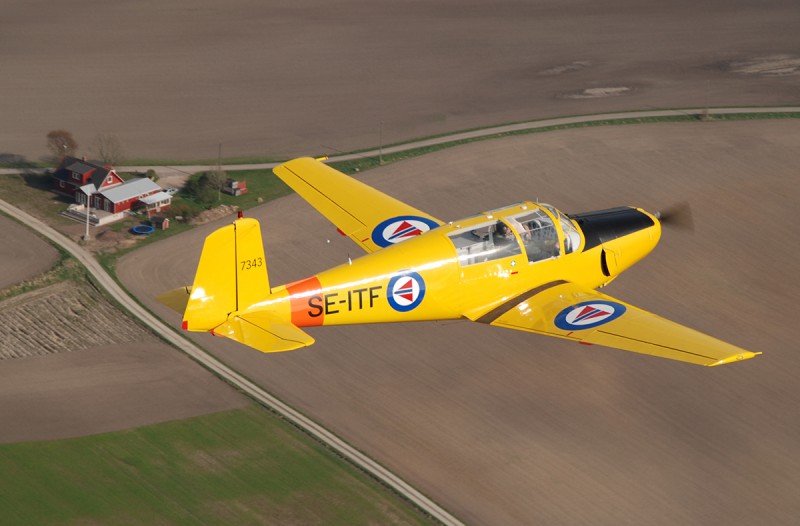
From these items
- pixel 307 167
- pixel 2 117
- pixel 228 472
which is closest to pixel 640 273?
pixel 307 167

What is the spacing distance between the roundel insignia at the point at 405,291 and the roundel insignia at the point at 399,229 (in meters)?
4.40

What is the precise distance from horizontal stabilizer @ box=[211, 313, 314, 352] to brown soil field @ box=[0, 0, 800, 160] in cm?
3211

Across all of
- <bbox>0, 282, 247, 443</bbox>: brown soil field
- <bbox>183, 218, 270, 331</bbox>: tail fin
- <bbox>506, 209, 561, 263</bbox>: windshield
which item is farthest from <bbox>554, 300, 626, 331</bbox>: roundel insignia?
<bbox>0, 282, 247, 443</bbox>: brown soil field

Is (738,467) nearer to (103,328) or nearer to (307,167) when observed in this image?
(307,167)

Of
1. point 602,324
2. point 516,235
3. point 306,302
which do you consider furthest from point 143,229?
point 602,324

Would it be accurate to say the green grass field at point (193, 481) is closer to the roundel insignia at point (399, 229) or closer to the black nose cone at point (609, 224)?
the roundel insignia at point (399, 229)

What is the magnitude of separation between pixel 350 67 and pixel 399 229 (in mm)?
37106

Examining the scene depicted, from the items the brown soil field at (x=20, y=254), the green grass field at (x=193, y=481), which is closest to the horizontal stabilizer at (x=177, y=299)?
the green grass field at (x=193, y=481)

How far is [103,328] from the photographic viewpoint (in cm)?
5331

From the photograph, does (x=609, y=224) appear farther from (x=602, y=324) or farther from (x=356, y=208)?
(x=356, y=208)

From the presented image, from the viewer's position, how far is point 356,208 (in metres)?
50.3

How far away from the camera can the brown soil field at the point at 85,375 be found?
4822 cm

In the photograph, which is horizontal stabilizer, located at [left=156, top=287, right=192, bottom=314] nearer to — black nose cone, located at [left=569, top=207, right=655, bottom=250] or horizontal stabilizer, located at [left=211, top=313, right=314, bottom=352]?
horizontal stabilizer, located at [left=211, top=313, right=314, bottom=352]

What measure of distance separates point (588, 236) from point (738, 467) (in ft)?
31.9
